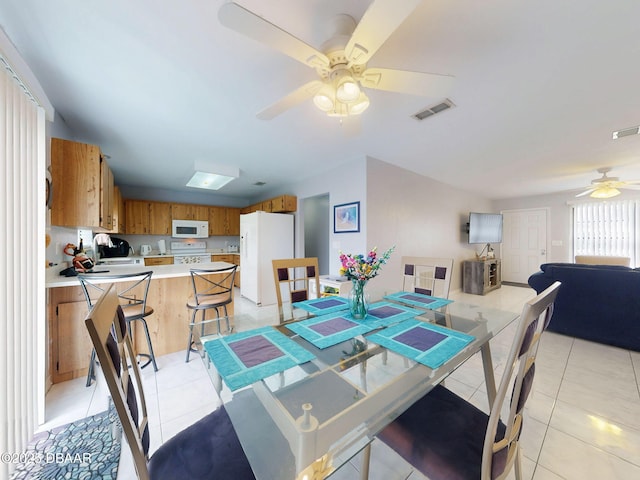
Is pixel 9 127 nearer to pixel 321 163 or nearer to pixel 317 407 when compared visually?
pixel 317 407

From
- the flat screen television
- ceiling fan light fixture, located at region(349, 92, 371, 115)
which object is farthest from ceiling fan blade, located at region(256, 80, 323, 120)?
the flat screen television

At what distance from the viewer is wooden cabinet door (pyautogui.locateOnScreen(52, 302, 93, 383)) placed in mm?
2018

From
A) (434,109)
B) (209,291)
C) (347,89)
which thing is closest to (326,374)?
(347,89)

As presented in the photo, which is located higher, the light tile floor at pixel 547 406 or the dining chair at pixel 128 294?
the dining chair at pixel 128 294

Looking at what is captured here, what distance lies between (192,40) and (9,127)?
3.69 ft

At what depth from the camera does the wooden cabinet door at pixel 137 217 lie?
4945mm

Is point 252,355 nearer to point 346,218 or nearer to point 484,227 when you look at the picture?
point 346,218

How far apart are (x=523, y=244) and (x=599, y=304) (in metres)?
4.18

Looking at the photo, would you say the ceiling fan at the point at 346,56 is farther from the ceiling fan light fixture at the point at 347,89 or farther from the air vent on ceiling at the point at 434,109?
the air vent on ceiling at the point at 434,109

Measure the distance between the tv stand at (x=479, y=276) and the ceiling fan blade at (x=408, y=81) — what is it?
4.97 meters

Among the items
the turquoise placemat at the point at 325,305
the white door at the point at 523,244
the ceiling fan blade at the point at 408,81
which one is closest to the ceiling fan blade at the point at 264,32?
the ceiling fan blade at the point at 408,81

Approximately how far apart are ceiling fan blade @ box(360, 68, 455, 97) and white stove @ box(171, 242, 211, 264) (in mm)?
5254

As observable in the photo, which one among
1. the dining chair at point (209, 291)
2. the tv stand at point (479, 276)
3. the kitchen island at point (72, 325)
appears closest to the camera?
the kitchen island at point (72, 325)

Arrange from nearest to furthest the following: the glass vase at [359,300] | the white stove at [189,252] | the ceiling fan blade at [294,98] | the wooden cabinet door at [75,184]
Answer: the ceiling fan blade at [294,98]
the glass vase at [359,300]
the wooden cabinet door at [75,184]
the white stove at [189,252]
